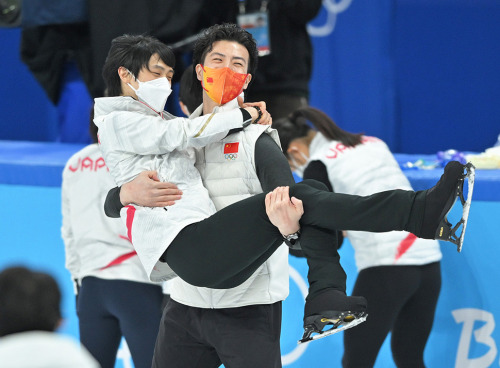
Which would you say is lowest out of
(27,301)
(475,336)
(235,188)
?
(475,336)

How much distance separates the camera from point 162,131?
8.29 feet

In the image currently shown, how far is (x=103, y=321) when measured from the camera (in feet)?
10.9

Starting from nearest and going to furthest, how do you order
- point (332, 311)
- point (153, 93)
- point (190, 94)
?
point (332, 311)
point (153, 93)
point (190, 94)

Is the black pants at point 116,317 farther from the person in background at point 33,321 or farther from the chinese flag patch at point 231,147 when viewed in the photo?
the person in background at point 33,321

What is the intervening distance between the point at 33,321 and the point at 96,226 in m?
1.73

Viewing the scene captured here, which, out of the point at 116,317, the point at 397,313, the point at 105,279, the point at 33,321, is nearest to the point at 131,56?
the point at 105,279

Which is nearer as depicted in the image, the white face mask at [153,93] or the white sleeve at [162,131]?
the white sleeve at [162,131]

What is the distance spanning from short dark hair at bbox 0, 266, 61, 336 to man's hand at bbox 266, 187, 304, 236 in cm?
76

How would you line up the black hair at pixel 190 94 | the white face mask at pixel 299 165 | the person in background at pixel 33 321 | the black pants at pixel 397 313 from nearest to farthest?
the person in background at pixel 33 321
the black hair at pixel 190 94
the black pants at pixel 397 313
the white face mask at pixel 299 165

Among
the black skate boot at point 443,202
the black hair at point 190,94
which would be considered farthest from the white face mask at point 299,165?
the black skate boot at point 443,202

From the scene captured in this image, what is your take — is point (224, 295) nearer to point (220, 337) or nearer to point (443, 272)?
point (220, 337)

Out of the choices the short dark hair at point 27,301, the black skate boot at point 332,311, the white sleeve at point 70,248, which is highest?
the short dark hair at point 27,301

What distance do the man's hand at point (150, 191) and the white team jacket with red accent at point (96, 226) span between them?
0.79 m

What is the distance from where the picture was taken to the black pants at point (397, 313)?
3.28 meters
